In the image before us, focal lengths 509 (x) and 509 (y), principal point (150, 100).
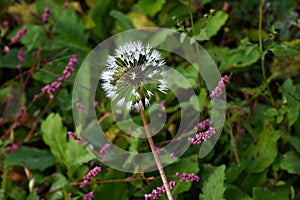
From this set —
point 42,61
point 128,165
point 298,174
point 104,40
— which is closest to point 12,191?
point 128,165

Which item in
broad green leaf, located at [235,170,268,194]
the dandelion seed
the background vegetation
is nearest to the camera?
the dandelion seed

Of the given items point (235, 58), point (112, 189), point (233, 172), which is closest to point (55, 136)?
point (112, 189)

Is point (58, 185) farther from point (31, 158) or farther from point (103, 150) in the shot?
point (103, 150)

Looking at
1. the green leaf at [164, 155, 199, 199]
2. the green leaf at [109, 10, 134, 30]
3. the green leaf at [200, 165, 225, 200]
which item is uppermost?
the green leaf at [109, 10, 134, 30]

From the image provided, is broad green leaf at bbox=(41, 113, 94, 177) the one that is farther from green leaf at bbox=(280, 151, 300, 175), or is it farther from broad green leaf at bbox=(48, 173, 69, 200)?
green leaf at bbox=(280, 151, 300, 175)

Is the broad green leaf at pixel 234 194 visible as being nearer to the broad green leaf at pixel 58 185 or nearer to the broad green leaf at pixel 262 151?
the broad green leaf at pixel 262 151

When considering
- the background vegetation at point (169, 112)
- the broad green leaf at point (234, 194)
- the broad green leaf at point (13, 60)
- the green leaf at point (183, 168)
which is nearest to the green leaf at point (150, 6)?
the background vegetation at point (169, 112)

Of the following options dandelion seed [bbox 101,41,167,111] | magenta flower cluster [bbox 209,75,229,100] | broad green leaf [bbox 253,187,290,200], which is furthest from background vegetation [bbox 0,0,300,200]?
dandelion seed [bbox 101,41,167,111]
